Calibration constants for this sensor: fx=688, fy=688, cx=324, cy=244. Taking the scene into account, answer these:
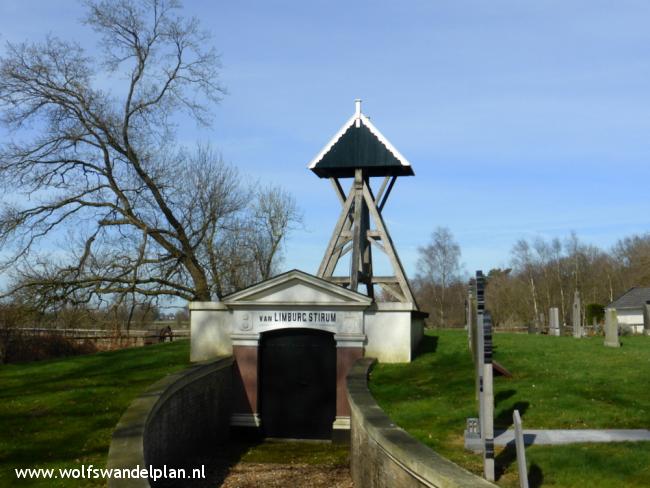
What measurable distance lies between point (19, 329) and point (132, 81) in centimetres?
1160

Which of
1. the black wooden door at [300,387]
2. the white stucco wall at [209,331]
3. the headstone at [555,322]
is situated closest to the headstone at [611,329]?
the black wooden door at [300,387]

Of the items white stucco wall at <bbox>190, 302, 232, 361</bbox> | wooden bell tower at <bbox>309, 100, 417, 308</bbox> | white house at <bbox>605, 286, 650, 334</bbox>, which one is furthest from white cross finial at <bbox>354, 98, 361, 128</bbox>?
white house at <bbox>605, 286, 650, 334</bbox>

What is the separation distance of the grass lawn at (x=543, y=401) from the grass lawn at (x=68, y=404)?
5.41m

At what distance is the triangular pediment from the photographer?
1806 centimetres

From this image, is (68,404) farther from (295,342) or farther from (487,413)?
(487,413)

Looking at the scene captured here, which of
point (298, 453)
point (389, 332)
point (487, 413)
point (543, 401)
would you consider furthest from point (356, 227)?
point (487, 413)

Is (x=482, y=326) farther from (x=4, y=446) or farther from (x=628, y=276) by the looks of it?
(x=628, y=276)

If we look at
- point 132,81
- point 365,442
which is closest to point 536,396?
point 365,442

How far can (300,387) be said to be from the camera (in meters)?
18.3

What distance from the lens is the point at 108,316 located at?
28.5 metres

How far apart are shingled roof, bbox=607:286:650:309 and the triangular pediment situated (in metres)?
42.1

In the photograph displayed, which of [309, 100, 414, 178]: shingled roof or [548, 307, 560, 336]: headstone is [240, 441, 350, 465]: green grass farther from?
[548, 307, 560, 336]: headstone

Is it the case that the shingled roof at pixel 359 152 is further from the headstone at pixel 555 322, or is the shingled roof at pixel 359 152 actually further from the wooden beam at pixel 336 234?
the headstone at pixel 555 322

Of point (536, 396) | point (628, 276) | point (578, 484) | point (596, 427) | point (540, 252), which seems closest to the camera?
point (578, 484)
